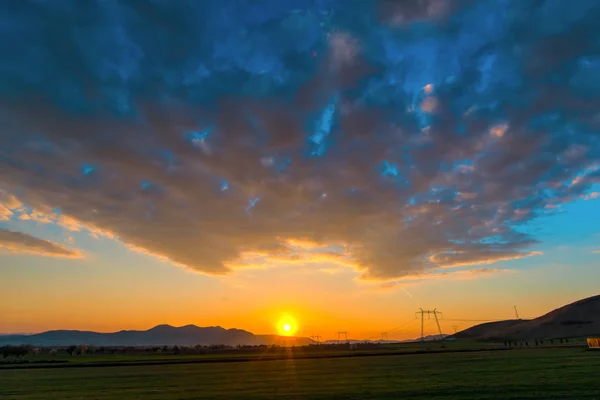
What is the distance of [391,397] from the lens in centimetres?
2877

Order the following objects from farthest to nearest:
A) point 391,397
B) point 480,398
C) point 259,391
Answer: point 259,391 < point 391,397 < point 480,398

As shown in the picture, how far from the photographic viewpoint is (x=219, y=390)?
1460 inches

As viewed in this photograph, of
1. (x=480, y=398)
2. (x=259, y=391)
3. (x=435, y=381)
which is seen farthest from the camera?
(x=435, y=381)

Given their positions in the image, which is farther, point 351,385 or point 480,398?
point 351,385

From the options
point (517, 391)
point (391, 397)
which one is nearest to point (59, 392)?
point (391, 397)

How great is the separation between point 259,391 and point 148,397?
30.6 ft

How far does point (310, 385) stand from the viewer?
124 feet

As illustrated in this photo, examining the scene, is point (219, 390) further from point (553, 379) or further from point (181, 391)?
point (553, 379)

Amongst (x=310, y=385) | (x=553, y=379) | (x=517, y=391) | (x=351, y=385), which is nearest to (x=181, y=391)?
(x=310, y=385)

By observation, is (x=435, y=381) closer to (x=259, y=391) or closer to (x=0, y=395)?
(x=259, y=391)

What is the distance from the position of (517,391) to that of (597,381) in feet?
30.1

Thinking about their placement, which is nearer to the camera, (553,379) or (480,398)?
(480,398)

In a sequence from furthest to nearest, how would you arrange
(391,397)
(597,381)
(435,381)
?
(435,381) < (597,381) < (391,397)

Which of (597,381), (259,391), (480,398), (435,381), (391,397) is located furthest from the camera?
(435,381)
